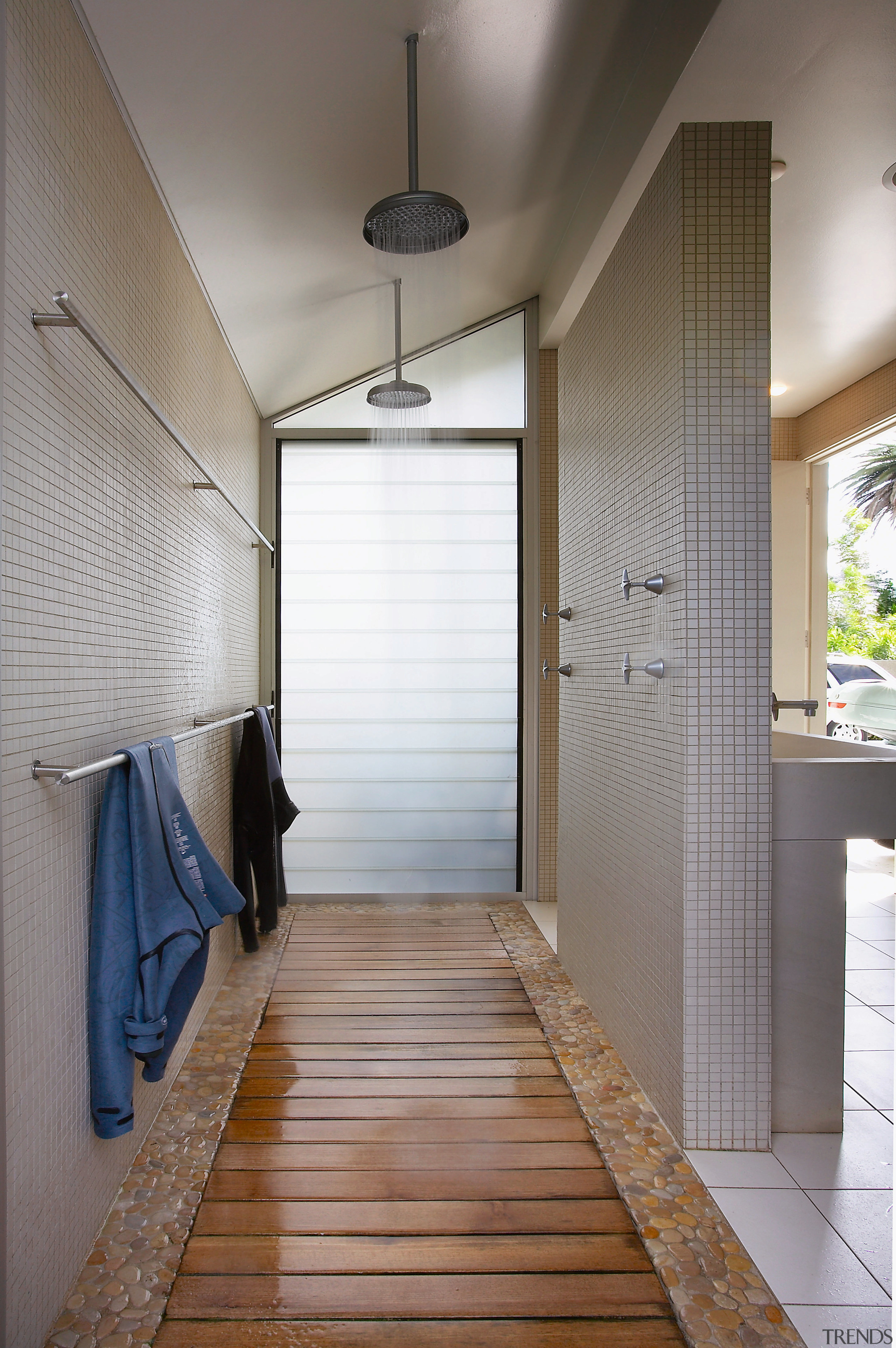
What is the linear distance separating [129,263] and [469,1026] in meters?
2.11

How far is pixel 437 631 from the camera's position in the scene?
3678 mm

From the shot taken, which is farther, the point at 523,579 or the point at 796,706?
the point at 523,579

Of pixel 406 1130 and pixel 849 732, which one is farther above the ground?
pixel 849 732

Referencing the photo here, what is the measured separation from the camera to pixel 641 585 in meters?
2.00

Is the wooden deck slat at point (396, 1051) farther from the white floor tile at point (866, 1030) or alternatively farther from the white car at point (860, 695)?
the white car at point (860, 695)

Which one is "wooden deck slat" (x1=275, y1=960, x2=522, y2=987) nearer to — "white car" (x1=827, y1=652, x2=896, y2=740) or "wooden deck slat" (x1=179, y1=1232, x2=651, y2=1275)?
"wooden deck slat" (x1=179, y1=1232, x2=651, y2=1275)

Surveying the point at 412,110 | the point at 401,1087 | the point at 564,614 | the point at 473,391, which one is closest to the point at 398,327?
the point at 473,391

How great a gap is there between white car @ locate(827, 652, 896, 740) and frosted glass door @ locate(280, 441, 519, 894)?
219 cm

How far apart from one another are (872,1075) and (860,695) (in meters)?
3.08

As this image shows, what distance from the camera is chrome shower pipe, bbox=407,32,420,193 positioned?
1.86m

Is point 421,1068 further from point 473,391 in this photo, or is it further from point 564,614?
point 473,391

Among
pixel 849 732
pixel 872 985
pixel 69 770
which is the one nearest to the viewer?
pixel 69 770

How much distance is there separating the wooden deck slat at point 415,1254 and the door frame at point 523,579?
2223mm

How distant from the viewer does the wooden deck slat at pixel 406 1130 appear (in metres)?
1.79
